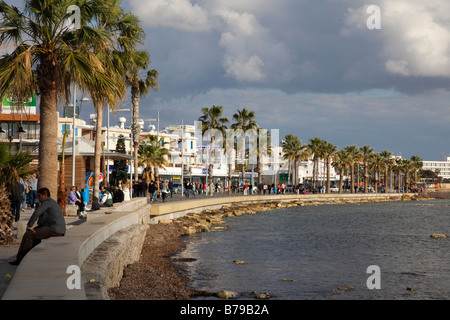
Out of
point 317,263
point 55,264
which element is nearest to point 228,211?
point 317,263

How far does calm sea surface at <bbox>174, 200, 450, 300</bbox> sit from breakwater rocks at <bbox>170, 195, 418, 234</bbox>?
1134 mm

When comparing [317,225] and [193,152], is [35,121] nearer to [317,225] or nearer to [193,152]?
[317,225]

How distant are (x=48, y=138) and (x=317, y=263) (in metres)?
11.2

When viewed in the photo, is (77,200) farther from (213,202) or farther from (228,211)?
(228,211)

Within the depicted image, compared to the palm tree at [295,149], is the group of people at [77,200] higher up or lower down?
lower down

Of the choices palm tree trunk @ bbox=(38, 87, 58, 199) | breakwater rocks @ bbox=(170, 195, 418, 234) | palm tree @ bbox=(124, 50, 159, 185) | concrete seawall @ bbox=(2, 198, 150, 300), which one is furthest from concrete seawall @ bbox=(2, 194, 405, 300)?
palm tree @ bbox=(124, 50, 159, 185)

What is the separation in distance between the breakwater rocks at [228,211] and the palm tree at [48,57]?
49.4ft

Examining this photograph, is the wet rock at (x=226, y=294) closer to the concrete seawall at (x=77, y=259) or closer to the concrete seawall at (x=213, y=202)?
the concrete seawall at (x=77, y=259)

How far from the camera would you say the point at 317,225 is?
42.3 meters

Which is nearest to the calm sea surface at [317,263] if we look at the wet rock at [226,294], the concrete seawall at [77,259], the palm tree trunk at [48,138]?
the wet rock at [226,294]

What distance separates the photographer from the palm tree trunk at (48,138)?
15.7m

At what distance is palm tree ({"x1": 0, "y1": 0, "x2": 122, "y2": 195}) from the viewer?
591 inches
